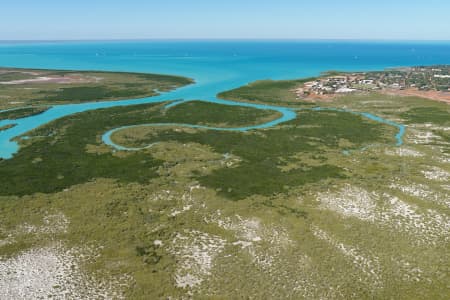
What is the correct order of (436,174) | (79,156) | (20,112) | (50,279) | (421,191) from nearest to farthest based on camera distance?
1. (50,279)
2. (421,191)
3. (436,174)
4. (79,156)
5. (20,112)

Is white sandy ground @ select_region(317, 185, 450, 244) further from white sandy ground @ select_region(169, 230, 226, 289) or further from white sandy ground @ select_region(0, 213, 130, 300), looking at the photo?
white sandy ground @ select_region(0, 213, 130, 300)

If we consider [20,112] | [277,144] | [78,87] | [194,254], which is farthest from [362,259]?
[78,87]

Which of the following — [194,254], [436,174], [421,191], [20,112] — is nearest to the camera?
[194,254]

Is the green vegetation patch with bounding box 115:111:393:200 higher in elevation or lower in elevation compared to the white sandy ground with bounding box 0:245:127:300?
higher

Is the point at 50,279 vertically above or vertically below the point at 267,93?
below

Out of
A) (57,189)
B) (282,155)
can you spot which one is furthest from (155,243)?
(282,155)

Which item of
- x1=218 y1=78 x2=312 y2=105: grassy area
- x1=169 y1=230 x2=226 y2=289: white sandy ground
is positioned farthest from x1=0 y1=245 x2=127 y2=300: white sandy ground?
x1=218 y1=78 x2=312 y2=105: grassy area

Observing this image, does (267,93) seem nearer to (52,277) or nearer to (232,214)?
(232,214)
